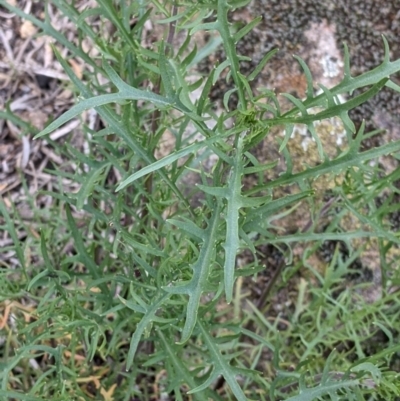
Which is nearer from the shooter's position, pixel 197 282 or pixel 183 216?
pixel 197 282

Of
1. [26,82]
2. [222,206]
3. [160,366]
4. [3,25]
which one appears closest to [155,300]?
[222,206]

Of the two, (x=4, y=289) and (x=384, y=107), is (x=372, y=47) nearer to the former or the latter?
(x=384, y=107)

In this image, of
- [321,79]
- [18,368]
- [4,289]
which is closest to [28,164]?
[18,368]

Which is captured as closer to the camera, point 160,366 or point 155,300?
point 155,300

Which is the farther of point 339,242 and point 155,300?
point 339,242

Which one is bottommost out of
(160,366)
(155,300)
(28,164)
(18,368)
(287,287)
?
(287,287)

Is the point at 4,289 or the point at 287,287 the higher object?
the point at 4,289

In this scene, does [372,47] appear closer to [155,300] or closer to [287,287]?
[287,287]

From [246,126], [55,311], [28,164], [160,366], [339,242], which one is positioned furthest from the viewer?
[28,164]

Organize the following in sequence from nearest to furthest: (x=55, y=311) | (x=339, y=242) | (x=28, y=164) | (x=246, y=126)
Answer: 1. (x=246, y=126)
2. (x=55, y=311)
3. (x=339, y=242)
4. (x=28, y=164)
